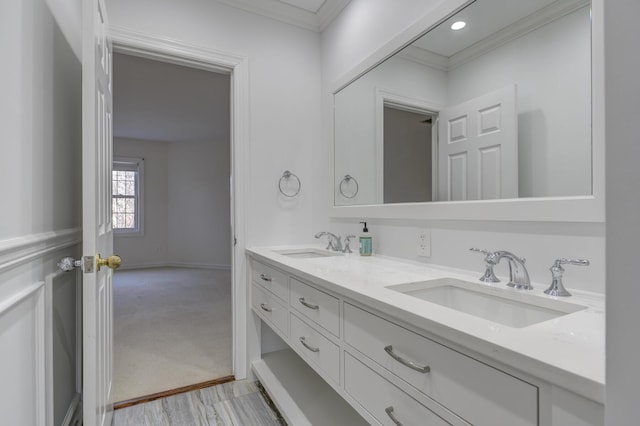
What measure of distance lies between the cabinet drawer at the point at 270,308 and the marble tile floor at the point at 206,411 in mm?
493

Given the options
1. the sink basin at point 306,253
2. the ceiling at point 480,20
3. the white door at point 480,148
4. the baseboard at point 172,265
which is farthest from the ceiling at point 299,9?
the baseboard at point 172,265

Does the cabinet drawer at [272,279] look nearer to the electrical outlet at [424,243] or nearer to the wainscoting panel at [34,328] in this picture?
the electrical outlet at [424,243]

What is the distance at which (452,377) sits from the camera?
28.5 inches

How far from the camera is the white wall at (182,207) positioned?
634cm

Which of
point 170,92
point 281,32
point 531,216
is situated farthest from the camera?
point 170,92

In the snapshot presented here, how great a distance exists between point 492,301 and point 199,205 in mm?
6159

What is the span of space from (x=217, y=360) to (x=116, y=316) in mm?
1726

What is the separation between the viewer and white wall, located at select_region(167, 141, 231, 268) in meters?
6.36

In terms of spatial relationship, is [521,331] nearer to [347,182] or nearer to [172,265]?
[347,182]

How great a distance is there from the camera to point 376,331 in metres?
0.97

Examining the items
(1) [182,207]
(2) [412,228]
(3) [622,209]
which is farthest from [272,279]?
(1) [182,207]

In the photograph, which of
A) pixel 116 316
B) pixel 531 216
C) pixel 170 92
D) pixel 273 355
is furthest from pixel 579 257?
pixel 170 92

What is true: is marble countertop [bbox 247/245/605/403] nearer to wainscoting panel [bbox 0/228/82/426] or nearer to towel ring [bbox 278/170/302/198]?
wainscoting panel [bbox 0/228/82/426]

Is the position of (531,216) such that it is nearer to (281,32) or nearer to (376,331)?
(376,331)
